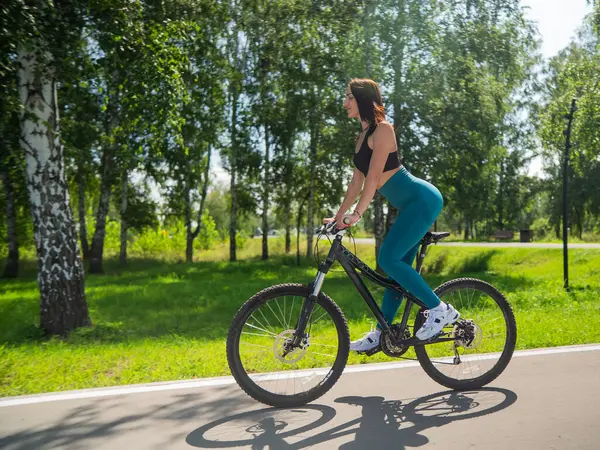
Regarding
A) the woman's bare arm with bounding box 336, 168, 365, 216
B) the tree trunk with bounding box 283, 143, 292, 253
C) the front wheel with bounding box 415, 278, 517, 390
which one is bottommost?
the front wheel with bounding box 415, 278, 517, 390

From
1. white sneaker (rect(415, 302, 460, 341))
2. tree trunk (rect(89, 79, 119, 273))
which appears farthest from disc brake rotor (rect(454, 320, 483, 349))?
tree trunk (rect(89, 79, 119, 273))

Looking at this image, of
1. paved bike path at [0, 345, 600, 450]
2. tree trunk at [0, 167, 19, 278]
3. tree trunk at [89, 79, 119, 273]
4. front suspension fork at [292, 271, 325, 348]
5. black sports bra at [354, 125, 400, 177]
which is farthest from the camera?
tree trunk at [0, 167, 19, 278]

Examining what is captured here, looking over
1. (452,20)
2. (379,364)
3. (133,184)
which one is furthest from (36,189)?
(133,184)

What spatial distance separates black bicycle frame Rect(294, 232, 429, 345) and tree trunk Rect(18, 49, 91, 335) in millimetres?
4964

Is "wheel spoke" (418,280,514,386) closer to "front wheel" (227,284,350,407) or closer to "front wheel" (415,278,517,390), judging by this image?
"front wheel" (415,278,517,390)

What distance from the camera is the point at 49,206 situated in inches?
298

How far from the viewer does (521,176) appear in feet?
149

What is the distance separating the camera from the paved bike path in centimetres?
322

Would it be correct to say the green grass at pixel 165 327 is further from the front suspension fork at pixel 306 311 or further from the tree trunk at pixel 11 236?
the tree trunk at pixel 11 236

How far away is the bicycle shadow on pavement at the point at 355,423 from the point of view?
3229 millimetres

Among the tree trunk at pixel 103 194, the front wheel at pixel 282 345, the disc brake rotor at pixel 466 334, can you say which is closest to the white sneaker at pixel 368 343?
the front wheel at pixel 282 345

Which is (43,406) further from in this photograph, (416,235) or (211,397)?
(416,235)

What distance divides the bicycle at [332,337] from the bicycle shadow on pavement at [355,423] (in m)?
0.17

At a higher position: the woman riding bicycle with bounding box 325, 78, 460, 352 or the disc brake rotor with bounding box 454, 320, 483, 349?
the woman riding bicycle with bounding box 325, 78, 460, 352
